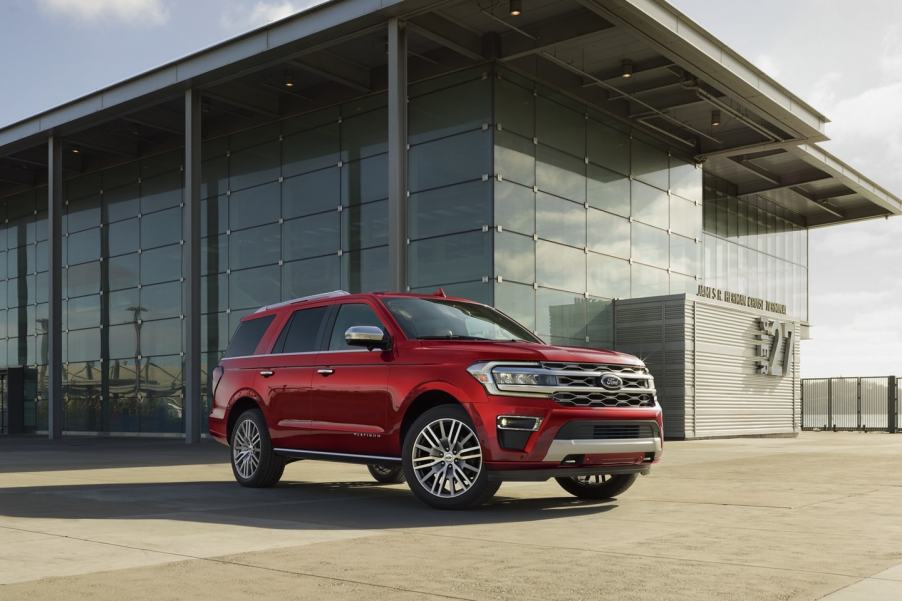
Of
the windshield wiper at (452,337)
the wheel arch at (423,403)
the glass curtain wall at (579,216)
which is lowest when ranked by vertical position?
the wheel arch at (423,403)

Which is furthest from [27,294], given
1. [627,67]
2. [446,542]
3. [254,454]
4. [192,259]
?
[446,542]

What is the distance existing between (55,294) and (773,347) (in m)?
21.4

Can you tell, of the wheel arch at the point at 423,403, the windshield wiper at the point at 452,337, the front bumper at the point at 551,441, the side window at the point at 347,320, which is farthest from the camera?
the side window at the point at 347,320

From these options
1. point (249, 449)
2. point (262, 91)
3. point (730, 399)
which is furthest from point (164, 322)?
point (249, 449)

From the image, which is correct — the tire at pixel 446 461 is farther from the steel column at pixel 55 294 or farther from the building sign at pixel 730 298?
the steel column at pixel 55 294

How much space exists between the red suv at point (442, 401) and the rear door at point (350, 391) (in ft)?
0.04

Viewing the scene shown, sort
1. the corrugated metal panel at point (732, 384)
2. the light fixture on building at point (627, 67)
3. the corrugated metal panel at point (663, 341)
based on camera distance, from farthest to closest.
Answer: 1. the corrugated metal panel at point (732, 384)
2. the corrugated metal panel at point (663, 341)
3. the light fixture on building at point (627, 67)

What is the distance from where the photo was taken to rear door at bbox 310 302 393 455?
9.52 m

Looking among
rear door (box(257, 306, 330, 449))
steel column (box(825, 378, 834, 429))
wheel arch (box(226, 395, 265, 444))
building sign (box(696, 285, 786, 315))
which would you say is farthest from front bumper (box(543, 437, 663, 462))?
steel column (box(825, 378, 834, 429))

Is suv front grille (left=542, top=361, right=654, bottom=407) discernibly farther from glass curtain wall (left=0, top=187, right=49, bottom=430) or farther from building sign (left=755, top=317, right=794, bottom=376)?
glass curtain wall (left=0, top=187, right=49, bottom=430)

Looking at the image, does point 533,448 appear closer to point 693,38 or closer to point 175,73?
point 693,38

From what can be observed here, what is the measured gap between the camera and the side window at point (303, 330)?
10.7 meters

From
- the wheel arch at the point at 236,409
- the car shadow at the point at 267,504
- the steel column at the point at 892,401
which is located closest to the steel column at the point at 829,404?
the steel column at the point at 892,401

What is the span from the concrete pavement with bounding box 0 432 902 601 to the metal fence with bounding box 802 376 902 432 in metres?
28.8
